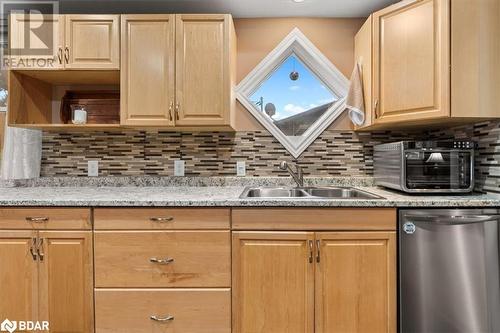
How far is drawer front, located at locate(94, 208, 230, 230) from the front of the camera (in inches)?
65.3

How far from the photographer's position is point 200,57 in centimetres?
200

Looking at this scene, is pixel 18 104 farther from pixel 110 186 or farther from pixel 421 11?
pixel 421 11

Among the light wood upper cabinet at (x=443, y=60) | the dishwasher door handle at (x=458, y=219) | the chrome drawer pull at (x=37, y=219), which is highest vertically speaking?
the light wood upper cabinet at (x=443, y=60)

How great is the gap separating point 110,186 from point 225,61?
1237 mm

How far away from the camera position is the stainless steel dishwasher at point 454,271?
158 cm

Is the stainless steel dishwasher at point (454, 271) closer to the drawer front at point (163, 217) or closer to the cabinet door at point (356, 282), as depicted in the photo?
the cabinet door at point (356, 282)

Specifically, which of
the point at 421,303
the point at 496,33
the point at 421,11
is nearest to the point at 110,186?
the point at 421,303

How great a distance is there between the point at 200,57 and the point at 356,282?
1607mm

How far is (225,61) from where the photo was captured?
2002 mm

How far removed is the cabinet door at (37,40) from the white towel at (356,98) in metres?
1.91

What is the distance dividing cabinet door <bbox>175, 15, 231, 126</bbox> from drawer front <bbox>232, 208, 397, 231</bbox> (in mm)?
838

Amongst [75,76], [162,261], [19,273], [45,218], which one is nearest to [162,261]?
[162,261]

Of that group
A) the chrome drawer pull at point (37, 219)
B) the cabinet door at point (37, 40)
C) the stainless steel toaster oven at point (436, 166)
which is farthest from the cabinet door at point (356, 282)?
the cabinet door at point (37, 40)

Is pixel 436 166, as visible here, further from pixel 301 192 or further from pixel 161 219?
pixel 161 219
